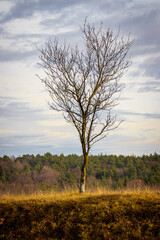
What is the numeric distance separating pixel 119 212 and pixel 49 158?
91.7 meters

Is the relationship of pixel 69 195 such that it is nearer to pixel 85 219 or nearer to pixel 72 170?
pixel 85 219

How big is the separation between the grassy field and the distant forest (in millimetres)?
60955

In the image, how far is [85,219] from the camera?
323 inches

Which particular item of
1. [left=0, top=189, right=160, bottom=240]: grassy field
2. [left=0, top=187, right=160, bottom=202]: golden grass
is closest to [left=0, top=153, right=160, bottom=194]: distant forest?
[left=0, top=187, right=160, bottom=202]: golden grass

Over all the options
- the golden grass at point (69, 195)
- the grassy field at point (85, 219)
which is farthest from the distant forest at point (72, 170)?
the grassy field at point (85, 219)

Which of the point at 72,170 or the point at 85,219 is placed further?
the point at 72,170

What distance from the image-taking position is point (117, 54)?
15188 mm

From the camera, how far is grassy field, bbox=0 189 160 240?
7.64 m

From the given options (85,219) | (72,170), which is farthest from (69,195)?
(72,170)

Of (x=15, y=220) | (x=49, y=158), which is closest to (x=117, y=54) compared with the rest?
(x=15, y=220)

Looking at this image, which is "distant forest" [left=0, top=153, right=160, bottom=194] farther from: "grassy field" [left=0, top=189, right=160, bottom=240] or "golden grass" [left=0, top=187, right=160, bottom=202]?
"grassy field" [left=0, top=189, right=160, bottom=240]

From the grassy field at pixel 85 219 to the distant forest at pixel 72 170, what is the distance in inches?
2400

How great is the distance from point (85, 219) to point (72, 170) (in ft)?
257

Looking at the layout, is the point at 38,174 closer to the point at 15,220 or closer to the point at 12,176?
the point at 12,176
